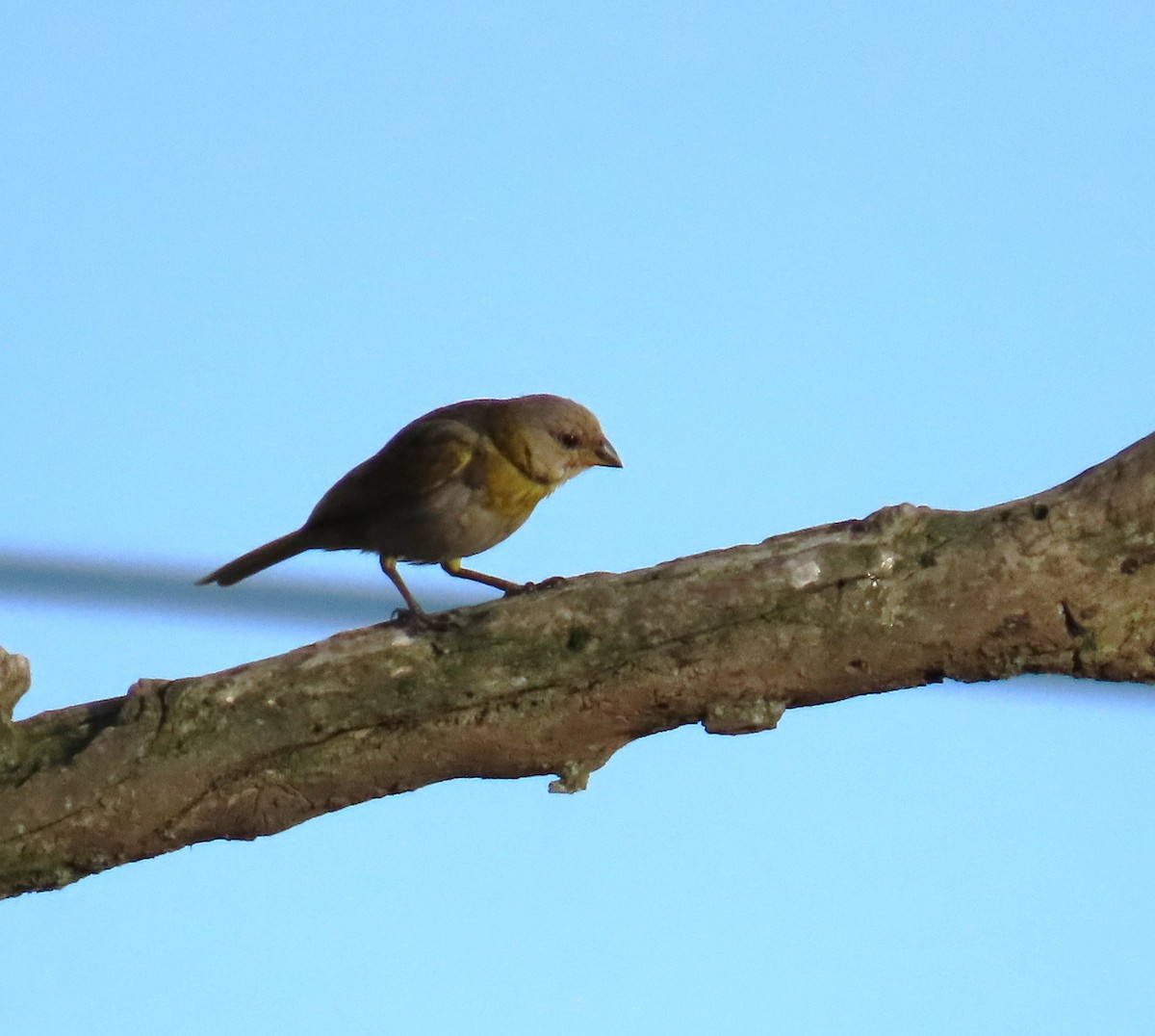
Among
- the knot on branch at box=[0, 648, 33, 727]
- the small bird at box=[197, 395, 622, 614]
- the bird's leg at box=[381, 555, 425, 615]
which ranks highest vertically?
the small bird at box=[197, 395, 622, 614]

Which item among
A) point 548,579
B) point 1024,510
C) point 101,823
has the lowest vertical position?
point 101,823

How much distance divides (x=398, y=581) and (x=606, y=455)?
978 millimetres

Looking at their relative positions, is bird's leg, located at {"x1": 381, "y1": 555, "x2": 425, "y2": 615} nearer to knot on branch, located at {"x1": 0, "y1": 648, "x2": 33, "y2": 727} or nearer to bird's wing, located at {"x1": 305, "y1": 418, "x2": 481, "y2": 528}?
bird's wing, located at {"x1": 305, "y1": 418, "x2": 481, "y2": 528}

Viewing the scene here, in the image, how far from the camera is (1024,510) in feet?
11.2

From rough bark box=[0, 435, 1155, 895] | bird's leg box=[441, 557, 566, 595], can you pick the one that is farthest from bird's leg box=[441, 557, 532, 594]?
rough bark box=[0, 435, 1155, 895]

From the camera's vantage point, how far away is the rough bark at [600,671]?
3.38m

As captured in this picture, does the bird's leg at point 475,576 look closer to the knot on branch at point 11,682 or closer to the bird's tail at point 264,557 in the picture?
the bird's tail at point 264,557

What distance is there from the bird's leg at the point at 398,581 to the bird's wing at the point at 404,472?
18 centimetres

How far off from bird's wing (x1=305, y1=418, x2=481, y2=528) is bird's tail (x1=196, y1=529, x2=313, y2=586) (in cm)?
11

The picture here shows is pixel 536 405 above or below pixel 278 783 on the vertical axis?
above

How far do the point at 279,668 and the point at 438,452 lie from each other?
181cm

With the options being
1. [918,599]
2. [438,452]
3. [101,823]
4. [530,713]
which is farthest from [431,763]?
[438,452]

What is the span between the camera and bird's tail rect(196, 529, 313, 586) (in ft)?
17.9

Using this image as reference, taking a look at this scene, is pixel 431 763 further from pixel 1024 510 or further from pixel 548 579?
pixel 1024 510
